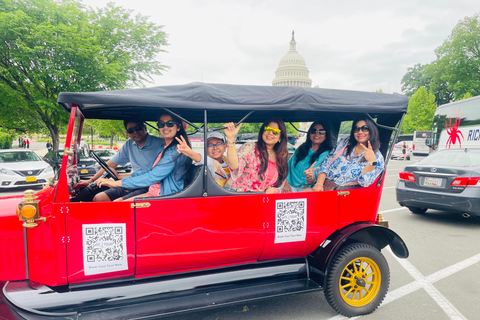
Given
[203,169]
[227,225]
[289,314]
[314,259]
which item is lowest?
[289,314]

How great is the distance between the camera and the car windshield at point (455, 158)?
623 centimetres

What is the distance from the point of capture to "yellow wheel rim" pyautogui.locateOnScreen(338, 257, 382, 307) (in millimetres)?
3021

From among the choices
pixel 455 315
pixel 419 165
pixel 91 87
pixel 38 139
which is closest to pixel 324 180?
pixel 455 315

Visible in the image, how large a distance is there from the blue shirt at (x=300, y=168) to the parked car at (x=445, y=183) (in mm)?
3641

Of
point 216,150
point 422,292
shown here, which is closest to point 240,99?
point 216,150

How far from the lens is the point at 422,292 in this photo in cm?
348

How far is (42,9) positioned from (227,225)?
1326cm

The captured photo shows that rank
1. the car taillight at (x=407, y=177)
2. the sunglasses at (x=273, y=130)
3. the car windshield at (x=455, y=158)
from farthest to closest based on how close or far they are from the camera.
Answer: the car taillight at (x=407, y=177)
the car windshield at (x=455, y=158)
the sunglasses at (x=273, y=130)

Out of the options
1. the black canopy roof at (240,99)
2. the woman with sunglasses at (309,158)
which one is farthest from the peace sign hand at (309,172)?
the black canopy roof at (240,99)

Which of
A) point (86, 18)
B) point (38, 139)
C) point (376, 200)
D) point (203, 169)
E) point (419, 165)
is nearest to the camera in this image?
point (203, 169)

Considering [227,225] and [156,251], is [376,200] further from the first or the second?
[156,251]

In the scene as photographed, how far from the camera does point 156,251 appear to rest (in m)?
2.53

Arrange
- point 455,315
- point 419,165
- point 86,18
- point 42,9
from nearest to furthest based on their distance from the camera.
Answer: point 455,315, point 419,165, point 42,9, point 86,18

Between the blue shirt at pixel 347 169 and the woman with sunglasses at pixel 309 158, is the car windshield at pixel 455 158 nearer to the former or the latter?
the woman with sunglasses at pixel 309 158
